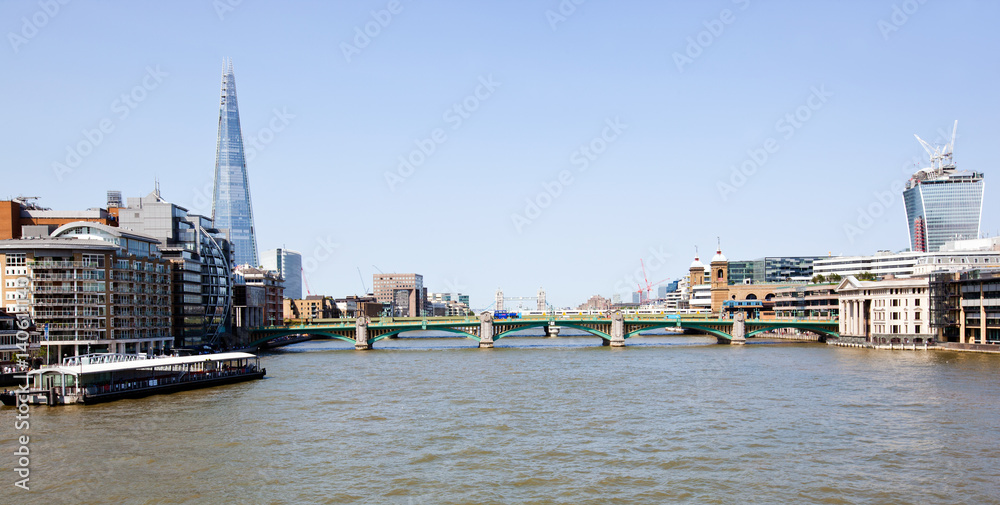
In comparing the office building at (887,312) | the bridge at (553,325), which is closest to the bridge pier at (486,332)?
the bridge at (553,325)

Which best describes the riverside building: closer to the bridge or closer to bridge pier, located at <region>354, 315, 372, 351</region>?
the bridge

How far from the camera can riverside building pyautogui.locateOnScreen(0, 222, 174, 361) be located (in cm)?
9624

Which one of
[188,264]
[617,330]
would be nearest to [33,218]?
[188,264]

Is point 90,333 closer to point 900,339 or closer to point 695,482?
point 695,482

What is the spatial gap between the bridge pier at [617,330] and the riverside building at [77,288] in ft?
257

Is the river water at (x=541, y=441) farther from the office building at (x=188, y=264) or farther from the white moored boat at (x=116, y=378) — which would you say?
the office building at (x=188, y=264)

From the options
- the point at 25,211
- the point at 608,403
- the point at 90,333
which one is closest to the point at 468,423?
the point at 608,403

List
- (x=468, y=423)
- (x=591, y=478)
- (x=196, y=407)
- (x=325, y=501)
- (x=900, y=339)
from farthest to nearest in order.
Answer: (x=900, y=339) → (x=196, y=407) → (x=468, y=423) → (x=591, y=478) → (x=325, y=501)

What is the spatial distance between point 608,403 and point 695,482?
2559 cm

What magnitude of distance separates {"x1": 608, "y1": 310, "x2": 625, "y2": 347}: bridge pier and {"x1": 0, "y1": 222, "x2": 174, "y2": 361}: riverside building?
78.3 metres

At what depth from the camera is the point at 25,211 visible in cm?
12312

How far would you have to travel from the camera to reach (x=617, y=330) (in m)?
145

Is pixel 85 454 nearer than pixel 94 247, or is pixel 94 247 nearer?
pixel 85 454

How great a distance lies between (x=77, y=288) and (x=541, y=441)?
7365cm
